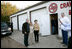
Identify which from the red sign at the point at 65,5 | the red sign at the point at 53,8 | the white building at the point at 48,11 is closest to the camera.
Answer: the red sign at the point at 65,5

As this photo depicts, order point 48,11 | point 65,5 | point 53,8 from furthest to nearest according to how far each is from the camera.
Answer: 1. point 48,11
2. point 53,8
3. point 65,5

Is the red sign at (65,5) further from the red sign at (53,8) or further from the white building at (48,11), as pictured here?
the red sign at (53,8)

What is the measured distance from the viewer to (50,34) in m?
7.79

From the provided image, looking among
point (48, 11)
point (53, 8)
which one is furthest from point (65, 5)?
point (48, 11)

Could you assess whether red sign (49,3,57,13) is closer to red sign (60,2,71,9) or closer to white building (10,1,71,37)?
white building (10,1,71,37)

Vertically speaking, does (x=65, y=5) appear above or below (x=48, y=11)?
→ above

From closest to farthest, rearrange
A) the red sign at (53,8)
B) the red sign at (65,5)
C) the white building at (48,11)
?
the red sign at (65,5) → the white building at (48,11) → the red sign at (53,8)

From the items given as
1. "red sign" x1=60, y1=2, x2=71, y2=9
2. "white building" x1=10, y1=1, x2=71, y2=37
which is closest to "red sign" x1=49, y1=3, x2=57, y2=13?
"white building" x1=10, y1=1, x2=71, y2=37

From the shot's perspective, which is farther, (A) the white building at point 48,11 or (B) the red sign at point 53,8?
(B) the red sign at point 53,8

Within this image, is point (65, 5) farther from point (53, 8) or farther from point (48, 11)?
point (48, 11)

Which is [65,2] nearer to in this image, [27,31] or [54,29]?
[54,29]

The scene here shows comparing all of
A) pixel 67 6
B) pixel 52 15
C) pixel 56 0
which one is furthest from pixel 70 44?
pixel 52 15

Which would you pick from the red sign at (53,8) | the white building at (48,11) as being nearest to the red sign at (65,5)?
the white building at (48,11)

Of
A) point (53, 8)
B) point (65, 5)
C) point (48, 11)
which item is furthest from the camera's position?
point (48, 11)
